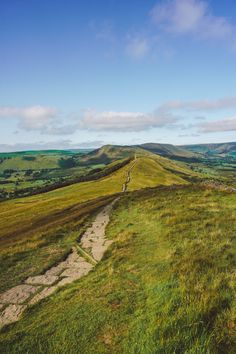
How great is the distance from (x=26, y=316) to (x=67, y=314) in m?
1.77

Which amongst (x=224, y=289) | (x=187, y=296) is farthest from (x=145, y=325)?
(x=224, y=289)

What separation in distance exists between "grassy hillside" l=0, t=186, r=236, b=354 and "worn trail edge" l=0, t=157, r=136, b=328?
687mm

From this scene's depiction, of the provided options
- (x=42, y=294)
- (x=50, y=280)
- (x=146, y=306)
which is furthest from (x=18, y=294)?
(x=146, y=306)

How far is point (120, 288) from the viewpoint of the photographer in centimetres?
1229

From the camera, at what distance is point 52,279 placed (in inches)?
601

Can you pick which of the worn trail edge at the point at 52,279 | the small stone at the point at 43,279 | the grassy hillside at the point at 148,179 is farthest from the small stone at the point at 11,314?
the grassy hillside at the point at 148,179

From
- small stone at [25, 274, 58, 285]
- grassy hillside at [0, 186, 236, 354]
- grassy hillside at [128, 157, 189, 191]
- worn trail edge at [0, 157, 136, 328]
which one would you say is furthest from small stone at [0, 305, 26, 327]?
grassy hillside at [128, 157, 189, 191]

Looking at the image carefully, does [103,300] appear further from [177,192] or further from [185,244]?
[177,192]

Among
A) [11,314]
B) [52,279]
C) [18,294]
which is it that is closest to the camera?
[11,314]

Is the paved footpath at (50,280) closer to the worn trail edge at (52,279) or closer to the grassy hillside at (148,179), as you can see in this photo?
the worn trail edge at (52,279)

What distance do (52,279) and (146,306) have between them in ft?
21.3

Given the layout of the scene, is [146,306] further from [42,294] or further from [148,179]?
[148,179]

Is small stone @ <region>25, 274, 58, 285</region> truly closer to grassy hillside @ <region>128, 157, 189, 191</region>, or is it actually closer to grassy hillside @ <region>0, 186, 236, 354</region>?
grassy hillside @ <region>0, 186, 236, 354</region>

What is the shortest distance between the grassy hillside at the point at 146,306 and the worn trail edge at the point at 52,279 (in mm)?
687
